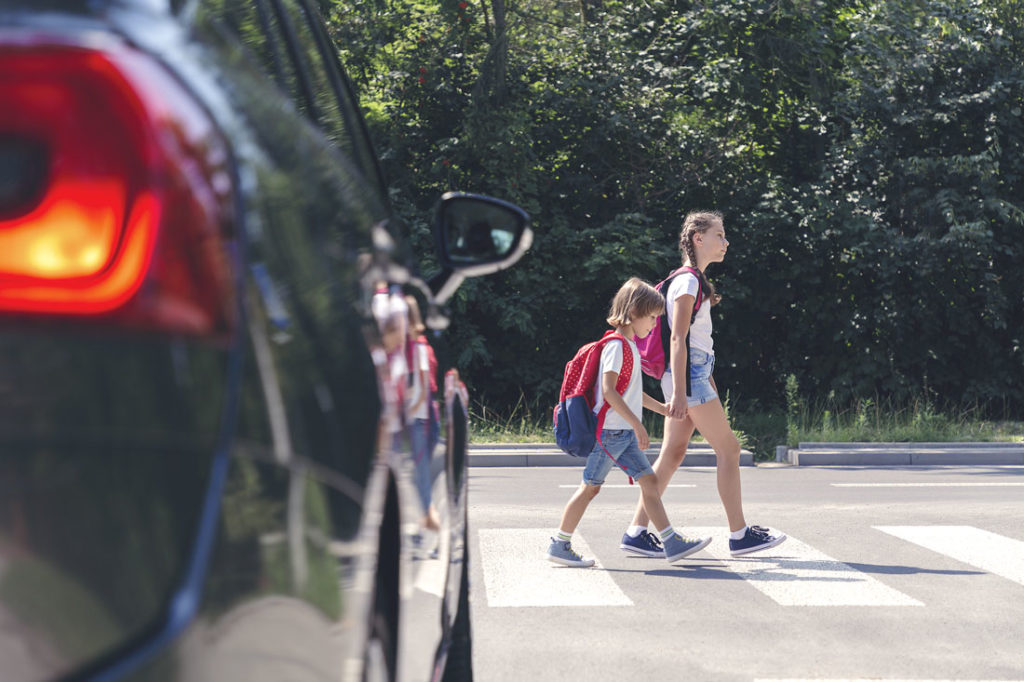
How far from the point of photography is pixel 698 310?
716 cm

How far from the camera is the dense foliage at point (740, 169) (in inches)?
715

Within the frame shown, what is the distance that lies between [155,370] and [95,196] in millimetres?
149

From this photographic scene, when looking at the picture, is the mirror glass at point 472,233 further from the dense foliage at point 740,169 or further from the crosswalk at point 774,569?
the dense foliage at point 740,169

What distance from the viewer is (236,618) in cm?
109

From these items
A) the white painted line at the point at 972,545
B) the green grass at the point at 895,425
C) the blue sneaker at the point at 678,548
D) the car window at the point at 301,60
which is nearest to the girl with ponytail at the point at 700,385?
the blue sneaker at the point at 678,548

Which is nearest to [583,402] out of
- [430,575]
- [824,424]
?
[430,575]

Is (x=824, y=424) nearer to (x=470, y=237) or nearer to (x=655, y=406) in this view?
(x=655, y=406)

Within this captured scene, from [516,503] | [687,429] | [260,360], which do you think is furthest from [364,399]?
[516,503]

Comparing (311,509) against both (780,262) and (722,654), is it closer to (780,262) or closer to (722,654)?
(722,654)

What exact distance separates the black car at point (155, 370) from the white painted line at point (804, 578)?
4.92m

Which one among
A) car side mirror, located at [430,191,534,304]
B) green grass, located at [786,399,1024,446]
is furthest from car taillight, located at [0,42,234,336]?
green grass, located at [786,399,1024,446]

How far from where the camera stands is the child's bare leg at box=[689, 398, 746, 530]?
7.18m

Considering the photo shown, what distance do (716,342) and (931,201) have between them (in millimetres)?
3651

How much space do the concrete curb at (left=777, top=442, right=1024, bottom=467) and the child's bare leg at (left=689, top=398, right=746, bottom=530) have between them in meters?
7.18
